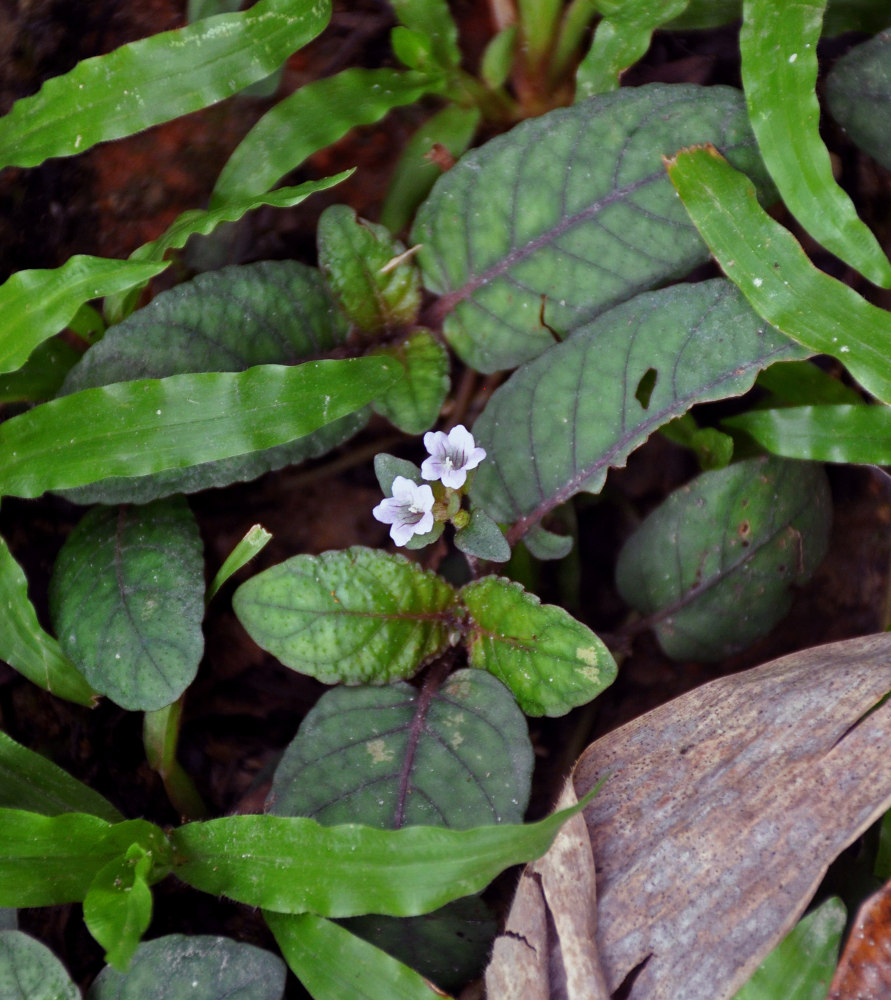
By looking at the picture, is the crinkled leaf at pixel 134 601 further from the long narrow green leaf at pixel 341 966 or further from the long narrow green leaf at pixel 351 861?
the long narrow green leaf at pixel 341 966

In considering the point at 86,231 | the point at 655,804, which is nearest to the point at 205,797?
the point at 655,804

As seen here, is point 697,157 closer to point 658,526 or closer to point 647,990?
point 658,526

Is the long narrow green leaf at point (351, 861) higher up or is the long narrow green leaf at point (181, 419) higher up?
the long narrow green leaf at point (181, 419)

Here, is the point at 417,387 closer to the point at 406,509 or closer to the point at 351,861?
the point at 406,509

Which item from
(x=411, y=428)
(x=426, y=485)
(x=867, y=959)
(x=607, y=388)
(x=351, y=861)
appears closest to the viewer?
(x=867, y=959)

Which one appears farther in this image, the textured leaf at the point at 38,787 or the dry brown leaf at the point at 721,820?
the textured leaf at the point at 38,787

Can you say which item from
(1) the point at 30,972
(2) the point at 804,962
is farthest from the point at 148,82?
(2) the point at 804,962

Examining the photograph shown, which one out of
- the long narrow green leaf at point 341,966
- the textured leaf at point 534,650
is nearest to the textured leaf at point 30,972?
the long narrow green leaf at point 341,966
